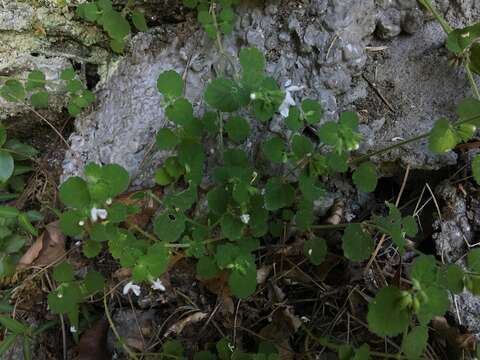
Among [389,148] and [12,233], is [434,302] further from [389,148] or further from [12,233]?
[12,233]

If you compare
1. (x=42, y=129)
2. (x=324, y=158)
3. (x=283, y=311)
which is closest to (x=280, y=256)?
(x=283, y=311)

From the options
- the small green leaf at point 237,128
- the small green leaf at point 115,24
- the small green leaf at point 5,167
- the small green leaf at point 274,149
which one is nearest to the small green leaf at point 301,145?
the small green leaf at point 274,149

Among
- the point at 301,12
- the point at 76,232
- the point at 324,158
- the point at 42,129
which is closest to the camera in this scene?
the point at 324,158

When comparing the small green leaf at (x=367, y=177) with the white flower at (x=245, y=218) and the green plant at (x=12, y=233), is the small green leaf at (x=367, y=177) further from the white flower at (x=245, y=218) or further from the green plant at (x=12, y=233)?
the green plant at (x=12, y=233)

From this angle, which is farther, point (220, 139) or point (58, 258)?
point (58, 258)

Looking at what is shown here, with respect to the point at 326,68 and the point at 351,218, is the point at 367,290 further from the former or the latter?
the point at 326,68

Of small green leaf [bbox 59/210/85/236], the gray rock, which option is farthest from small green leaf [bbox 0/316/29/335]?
the gray rock

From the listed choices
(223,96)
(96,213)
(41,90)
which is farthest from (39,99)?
(223,96)

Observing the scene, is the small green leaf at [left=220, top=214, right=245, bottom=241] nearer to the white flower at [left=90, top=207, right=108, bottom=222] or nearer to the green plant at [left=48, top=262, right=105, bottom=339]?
the white flower at [left=90, top=207, right=108, bottom=222]
